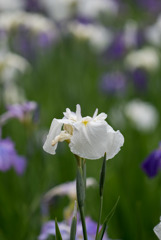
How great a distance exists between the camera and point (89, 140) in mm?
707

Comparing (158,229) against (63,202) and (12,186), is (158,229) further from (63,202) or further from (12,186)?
(12,186)

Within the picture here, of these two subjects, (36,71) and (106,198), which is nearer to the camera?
(106,198)

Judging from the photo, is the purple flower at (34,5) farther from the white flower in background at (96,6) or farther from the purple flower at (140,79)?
the purple flower at (140,79)

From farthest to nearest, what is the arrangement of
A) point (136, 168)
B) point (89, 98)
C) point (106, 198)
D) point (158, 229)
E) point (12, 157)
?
point (89, 98) → point (136, 168) → point (106, 198) → point (12, 157) → point (158, 229)

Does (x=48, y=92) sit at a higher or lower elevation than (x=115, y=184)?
lower

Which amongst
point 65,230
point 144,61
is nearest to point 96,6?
point 144,61

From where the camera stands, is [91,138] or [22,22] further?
[22,22]

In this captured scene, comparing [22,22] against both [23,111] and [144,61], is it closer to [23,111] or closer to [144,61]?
[144,61]

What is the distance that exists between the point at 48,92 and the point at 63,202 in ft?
4.95

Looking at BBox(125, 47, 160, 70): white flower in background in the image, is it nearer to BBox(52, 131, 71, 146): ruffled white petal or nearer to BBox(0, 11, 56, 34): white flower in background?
BBox(0, 11, 56, 34): white flower in background

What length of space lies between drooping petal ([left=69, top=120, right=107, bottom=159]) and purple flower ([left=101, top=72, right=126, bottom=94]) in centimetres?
226

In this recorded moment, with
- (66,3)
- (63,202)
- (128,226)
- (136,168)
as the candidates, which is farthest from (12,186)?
(66,3)

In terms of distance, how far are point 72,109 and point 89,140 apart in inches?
68.0

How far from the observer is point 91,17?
3.88m
